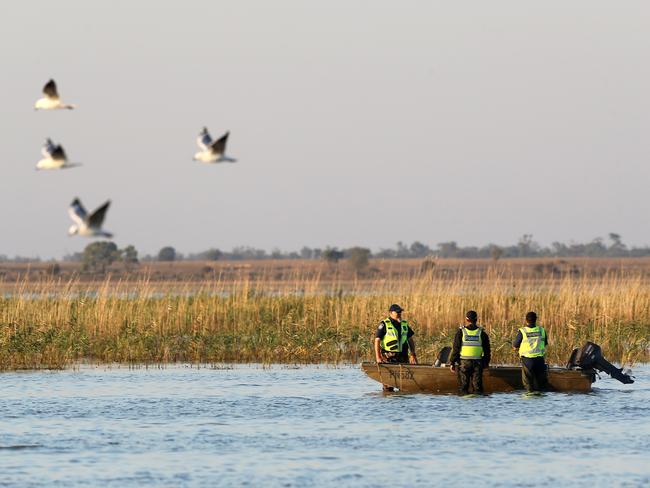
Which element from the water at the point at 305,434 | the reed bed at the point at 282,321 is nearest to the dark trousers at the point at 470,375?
the water at the point at 305,434

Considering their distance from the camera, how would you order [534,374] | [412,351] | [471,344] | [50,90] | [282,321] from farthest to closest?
[282,321], [412,351], [534,374], [471,344], [50,90]

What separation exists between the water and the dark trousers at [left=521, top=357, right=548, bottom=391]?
30 centimetres

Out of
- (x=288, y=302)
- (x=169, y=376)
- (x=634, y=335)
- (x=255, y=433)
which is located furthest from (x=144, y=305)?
(x=255, y=433)

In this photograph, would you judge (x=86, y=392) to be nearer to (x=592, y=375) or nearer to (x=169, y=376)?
(x=169, y=376)

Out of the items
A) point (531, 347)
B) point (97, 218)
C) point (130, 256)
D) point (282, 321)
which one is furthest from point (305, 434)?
point (130, 256)

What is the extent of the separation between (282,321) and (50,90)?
16903 millimetres

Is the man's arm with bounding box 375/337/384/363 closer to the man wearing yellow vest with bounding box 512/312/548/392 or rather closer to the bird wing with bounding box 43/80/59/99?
the man wearing yellow vest with bounding box 512/312/548/392

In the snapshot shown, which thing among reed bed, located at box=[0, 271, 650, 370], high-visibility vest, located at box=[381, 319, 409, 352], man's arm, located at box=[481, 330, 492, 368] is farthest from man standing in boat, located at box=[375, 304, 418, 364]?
reed bed, located at box=[0, 271, 650, 370]

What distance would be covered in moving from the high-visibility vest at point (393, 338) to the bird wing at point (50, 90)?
8985 mm

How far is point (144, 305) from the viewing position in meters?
32.9

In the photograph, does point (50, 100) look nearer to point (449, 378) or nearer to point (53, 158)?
point (53, 158)

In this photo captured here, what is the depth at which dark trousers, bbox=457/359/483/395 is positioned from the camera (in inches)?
896

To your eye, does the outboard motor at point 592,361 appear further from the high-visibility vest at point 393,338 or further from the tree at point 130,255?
the tree at point 130,255

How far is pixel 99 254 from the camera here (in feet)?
385
